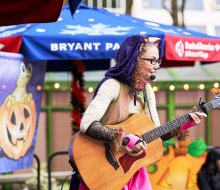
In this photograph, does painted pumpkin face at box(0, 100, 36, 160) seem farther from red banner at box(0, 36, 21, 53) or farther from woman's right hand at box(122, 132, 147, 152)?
woman's right hand at box(122, 132, 147, 152)

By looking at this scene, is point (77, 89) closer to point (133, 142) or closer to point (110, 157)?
point (110, 157)

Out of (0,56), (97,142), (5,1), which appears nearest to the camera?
(5,1)

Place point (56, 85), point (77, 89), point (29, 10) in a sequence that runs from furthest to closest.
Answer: point (56, 85) < point (77, 89) < point (29, 10)

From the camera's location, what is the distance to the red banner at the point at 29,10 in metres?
4.45

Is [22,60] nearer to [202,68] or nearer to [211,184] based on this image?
[211,184]

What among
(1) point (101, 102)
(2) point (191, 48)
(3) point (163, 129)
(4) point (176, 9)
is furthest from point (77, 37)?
(4) point (176, 9)

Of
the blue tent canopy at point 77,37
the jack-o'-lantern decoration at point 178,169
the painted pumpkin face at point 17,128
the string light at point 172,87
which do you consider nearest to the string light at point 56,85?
the string light at point 172,87

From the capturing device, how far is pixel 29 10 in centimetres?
451

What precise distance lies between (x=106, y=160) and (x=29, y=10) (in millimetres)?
1348

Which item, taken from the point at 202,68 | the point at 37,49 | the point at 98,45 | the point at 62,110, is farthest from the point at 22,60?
the point at 202,68

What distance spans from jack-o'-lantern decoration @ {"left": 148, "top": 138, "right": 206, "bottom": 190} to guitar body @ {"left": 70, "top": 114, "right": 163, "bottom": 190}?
3908 millimetres

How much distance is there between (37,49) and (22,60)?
31 cm

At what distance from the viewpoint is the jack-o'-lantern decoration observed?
920cm

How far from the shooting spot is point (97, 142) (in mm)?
5203
